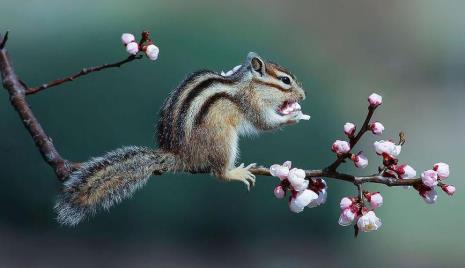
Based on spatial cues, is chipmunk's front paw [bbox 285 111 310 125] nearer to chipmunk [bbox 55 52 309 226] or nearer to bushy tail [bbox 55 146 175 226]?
chipmunk [bbox 55 52 309 226]

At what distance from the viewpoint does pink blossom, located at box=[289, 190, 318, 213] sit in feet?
3.00

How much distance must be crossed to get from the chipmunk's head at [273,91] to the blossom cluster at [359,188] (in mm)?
295

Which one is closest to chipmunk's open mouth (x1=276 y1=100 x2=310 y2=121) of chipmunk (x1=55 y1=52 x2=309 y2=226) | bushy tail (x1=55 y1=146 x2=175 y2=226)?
chipmunk (x1=55 y1=52 x2=309 y2=226)

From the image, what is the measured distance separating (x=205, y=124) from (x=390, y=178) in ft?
1.20

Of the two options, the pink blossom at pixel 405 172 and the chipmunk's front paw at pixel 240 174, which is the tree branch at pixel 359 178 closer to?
the pink blossom at pixel 405 172

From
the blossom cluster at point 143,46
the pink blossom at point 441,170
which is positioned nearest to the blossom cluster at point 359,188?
the pink blossom at point 441,170

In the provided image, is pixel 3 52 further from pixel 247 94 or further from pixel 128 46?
pixel 247 94

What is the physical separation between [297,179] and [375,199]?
0.15m

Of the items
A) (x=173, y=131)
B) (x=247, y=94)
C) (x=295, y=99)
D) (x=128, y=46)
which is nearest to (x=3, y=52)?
(x=128, y=46)

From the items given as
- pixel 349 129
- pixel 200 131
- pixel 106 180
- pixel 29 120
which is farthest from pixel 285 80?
pixel 29 120

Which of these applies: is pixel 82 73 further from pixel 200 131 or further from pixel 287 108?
pixel 287 108

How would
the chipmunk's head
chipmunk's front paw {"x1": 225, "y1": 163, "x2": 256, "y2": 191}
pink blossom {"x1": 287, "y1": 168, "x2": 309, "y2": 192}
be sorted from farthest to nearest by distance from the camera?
the chipmunk's head, chipmunk's front paw {"x1": 225, "y1": 163, "x2": 256, "y2": 191}, pink blossom {"x1": 287, "y1": 168, "x2": 309, "y2": 192}

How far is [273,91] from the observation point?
1269 millimetres

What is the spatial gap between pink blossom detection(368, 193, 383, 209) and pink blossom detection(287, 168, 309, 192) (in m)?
0.12
